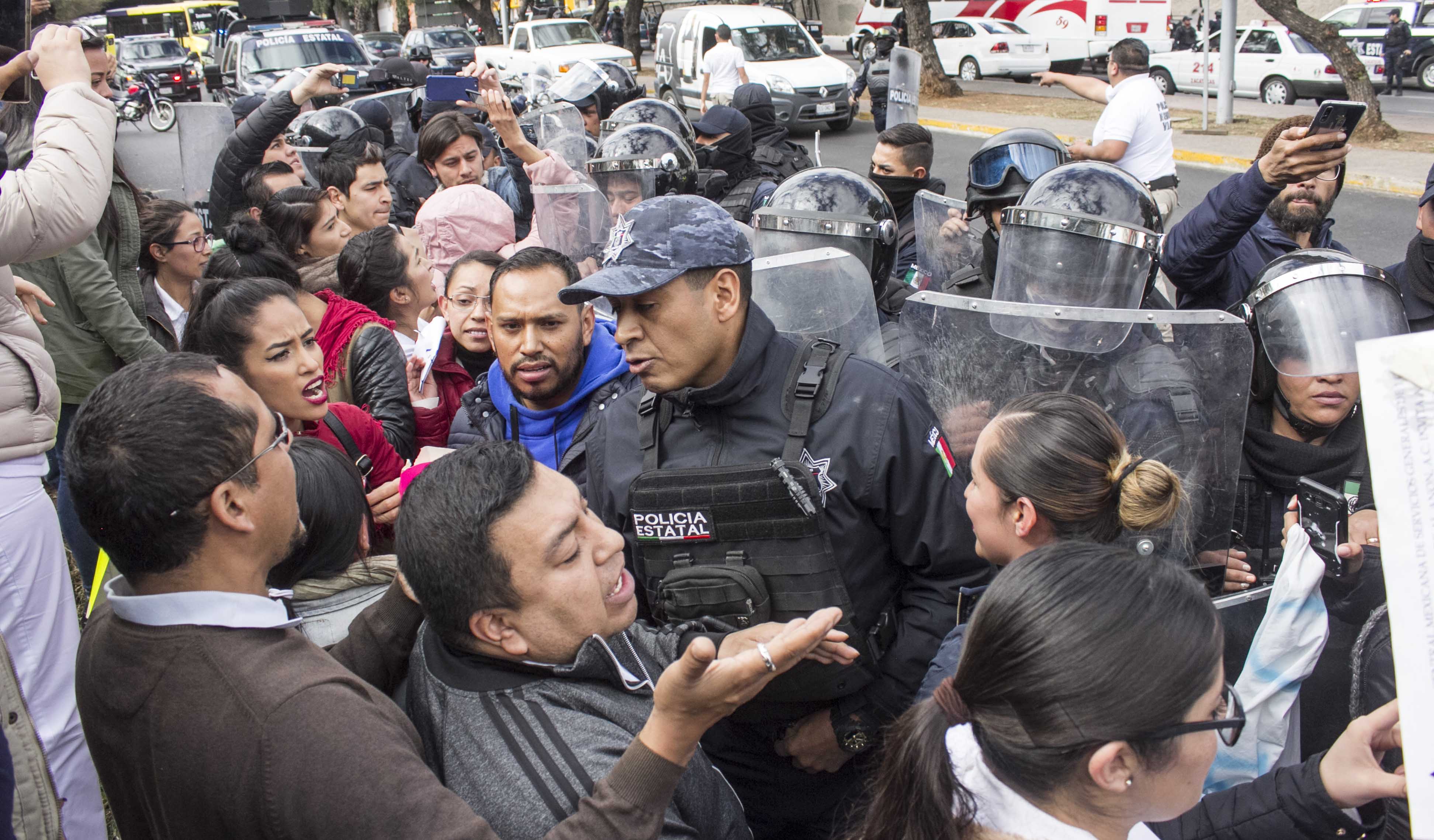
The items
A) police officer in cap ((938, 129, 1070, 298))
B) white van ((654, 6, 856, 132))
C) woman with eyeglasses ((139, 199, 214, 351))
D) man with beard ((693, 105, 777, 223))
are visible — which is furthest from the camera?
white van ((654, 6, 856, 132))

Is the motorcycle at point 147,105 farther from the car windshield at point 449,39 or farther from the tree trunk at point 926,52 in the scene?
the tree trunk at point 926,52

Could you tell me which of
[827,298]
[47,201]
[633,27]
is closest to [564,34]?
[633,27]

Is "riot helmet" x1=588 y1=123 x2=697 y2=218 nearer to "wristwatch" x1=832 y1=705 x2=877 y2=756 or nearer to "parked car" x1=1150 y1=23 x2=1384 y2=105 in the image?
"wristwatch" x1=832 y1=705 x2=877 y2=756

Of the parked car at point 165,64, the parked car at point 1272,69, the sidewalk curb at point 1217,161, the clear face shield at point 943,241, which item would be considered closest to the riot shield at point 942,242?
the clear face shield at point 943,241

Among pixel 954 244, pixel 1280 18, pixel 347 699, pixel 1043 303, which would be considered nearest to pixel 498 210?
pixel 954 244

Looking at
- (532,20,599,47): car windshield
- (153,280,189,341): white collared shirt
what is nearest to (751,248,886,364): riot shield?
(153,280,189,341): white collared shirt

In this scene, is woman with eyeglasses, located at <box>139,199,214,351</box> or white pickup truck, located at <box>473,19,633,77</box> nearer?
woman with eyeglasses, located at <box>139,199,214,351</box>

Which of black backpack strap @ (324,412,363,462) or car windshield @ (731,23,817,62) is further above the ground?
car windshield @ (731,23,817,62)

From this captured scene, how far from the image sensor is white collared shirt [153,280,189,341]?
4.34 m

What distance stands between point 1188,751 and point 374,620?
139cm

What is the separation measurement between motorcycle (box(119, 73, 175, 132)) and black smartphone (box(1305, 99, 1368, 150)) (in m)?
17.6

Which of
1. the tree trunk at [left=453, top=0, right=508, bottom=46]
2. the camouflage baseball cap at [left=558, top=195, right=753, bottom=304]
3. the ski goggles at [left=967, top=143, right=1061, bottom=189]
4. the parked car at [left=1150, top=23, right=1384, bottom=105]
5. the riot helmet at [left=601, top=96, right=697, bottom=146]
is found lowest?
the camouflage baseball cap at [left=558, top=195, right=753, bottom=304]

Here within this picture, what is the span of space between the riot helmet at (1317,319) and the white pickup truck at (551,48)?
20.2 metres

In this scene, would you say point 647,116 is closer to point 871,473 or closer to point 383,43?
point 871,473
